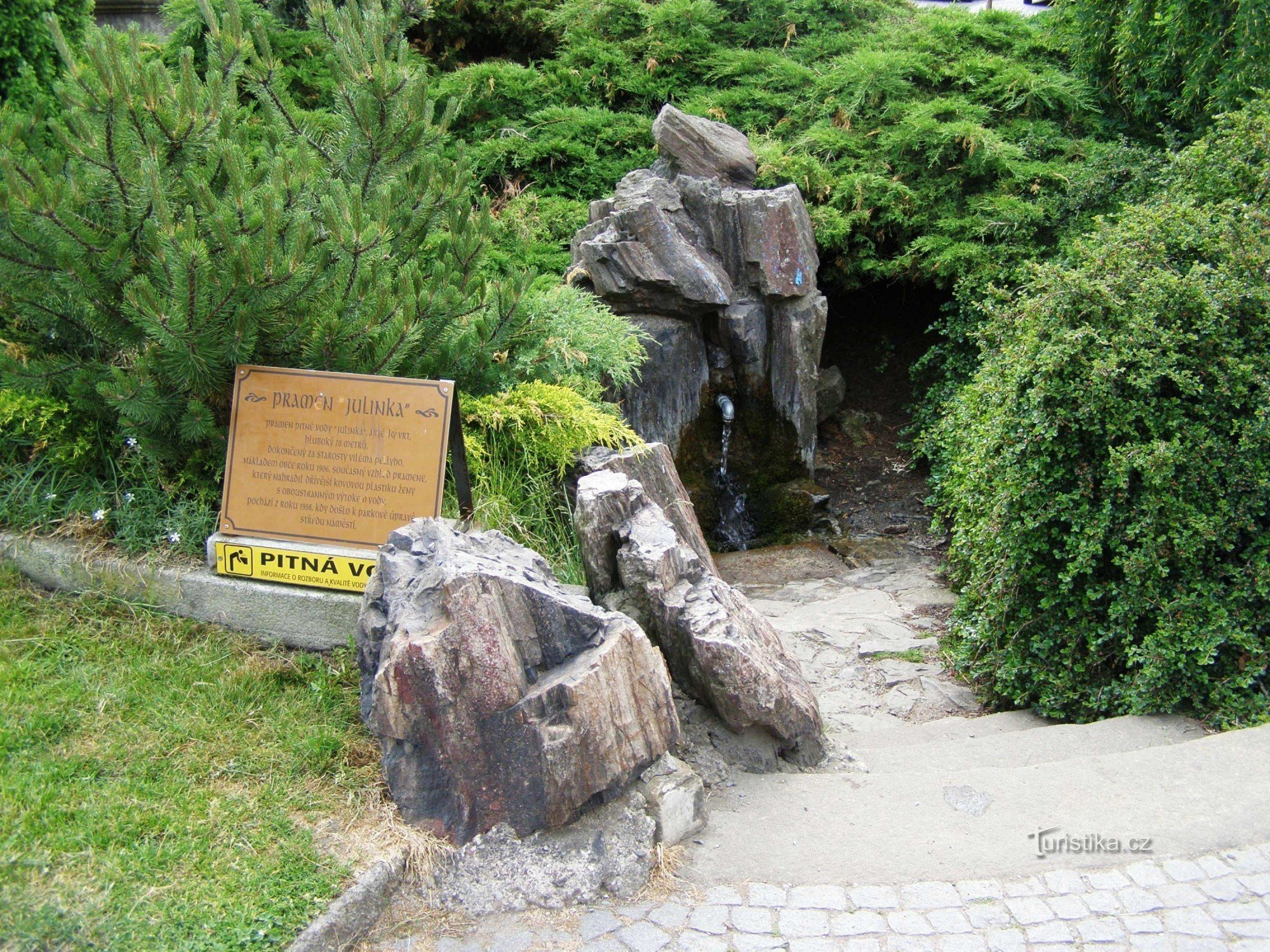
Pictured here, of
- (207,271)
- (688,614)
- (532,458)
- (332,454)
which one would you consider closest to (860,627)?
(532,458)

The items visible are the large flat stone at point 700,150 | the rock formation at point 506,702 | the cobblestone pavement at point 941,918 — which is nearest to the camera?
the cobblestone pavement at point 941,918

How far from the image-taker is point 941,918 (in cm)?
307

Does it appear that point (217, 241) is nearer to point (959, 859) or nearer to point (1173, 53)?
point (959, 859)

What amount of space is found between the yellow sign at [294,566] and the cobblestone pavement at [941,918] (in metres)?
1.69

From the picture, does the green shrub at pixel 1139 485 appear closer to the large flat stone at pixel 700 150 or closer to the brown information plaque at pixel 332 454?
the brown information plaque at pixel 332 454

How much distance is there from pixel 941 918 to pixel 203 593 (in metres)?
3.29

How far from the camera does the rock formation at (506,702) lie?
10.5ft

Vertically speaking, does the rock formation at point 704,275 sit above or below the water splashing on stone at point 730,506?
above

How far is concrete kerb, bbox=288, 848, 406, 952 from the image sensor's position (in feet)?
9.50

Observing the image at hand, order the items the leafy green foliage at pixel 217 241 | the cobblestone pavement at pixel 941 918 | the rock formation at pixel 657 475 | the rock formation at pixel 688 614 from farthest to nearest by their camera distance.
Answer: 1. the rock formation at pixel 657 475
2. the leafy green foliage at pixel 217 241
3. the rock formation at pixel 688 614
4. the cobblestone pavement at pixel 941 918

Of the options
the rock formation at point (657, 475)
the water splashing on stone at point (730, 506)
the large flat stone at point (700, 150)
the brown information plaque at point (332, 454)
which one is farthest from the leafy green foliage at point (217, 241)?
the water splashing on stone at point (730, 506)

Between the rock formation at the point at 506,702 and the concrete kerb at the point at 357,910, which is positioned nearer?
the concrete kerb at the point at 357,910

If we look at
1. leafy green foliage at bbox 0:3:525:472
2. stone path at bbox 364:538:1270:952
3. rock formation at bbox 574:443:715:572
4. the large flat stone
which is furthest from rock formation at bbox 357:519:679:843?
the large flat stone

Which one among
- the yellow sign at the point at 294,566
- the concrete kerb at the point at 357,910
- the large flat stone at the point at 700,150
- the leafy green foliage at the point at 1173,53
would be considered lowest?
the concrete kerb at the point at 357,910
